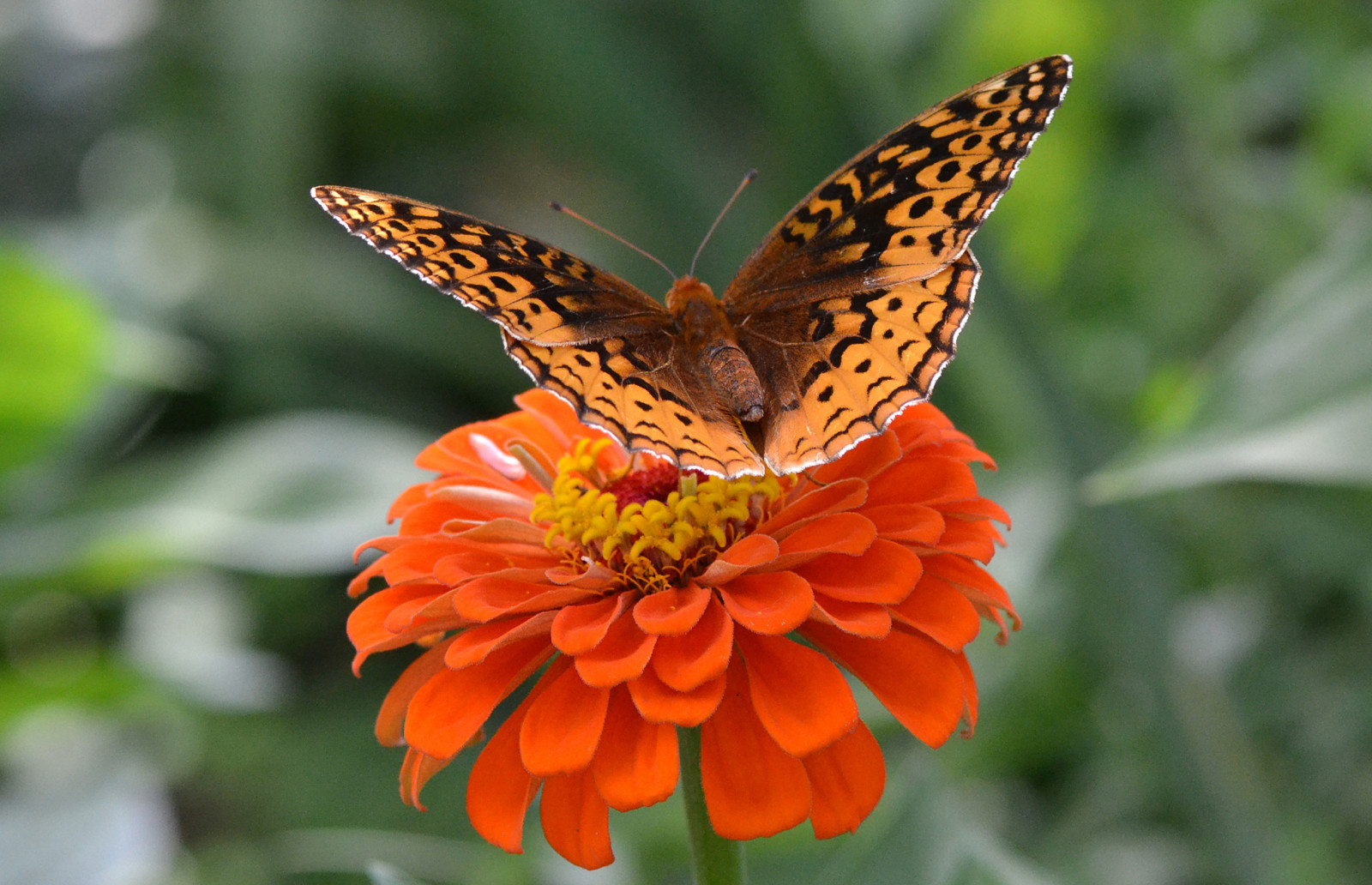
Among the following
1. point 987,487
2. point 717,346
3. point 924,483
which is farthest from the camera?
point 987,487

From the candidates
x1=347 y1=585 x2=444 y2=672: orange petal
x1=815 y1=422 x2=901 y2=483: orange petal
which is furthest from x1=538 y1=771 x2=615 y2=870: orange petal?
x1=815 y1=422 x2=901 y2=483: orange petal

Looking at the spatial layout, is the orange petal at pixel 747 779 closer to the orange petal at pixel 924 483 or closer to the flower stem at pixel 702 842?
the flower stem at pixel 702 842

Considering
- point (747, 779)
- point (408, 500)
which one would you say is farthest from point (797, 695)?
point (408, 500)

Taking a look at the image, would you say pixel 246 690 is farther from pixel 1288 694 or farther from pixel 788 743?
pixel 1288 694

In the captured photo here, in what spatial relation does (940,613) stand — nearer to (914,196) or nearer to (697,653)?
(697,653)

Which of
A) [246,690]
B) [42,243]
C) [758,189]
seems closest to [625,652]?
[246,690]
